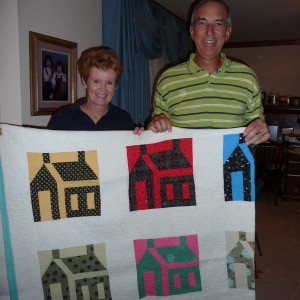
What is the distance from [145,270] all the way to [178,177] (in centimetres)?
41

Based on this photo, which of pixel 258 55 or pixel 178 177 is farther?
pixel 258 55

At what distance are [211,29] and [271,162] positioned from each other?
3153 millimetres

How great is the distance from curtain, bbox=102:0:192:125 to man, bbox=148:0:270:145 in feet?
4.47

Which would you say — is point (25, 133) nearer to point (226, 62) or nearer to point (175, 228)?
point (175, 228)

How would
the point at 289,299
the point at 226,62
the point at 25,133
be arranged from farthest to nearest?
the point at 289,299 < the point at 226,62 < the point at 25,133

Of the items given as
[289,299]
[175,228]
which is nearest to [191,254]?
[175,228]

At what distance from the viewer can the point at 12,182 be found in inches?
48.7

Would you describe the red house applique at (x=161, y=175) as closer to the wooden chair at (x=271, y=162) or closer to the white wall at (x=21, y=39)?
the white wall at (x=21, y=39)

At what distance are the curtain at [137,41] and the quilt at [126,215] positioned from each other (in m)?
1.64

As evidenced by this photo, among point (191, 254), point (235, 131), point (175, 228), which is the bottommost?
point (191, 254)

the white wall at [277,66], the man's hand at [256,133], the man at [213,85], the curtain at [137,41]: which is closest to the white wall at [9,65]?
the curtain at [137,41]

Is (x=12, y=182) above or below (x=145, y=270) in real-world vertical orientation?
above

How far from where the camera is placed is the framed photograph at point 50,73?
208 centimetres

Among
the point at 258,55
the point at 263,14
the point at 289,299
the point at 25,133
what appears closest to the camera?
the point at 25,133
